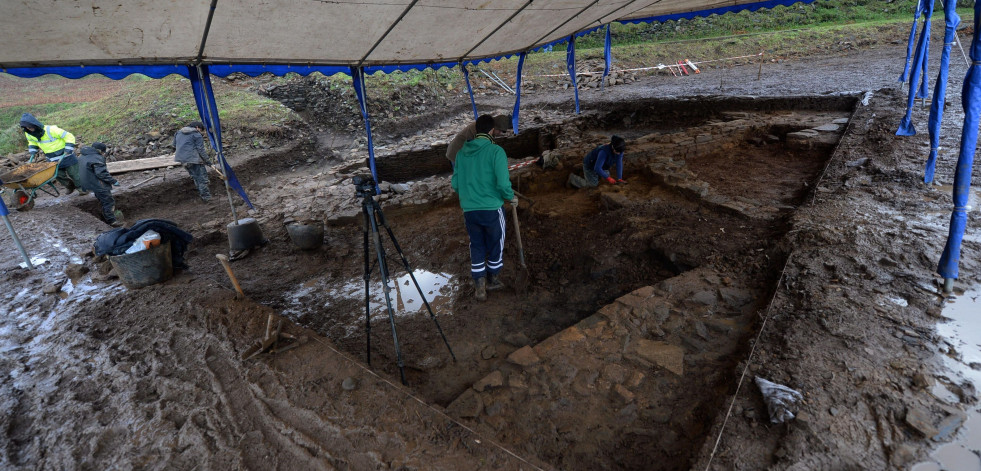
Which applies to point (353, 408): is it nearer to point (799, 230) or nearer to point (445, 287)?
point (445, 287)

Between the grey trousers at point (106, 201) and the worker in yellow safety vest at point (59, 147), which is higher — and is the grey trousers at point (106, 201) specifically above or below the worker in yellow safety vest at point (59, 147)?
below

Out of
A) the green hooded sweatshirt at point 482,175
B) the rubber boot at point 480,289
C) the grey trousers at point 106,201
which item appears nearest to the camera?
the green hooded sweatshirt at point 482,175

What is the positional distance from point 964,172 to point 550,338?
3.02m

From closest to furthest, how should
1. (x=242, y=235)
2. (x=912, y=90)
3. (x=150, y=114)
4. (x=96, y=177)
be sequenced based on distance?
(x=242, y=235)
(x=912, y=90)
(x=96, y=177)
(x=150, y=114)

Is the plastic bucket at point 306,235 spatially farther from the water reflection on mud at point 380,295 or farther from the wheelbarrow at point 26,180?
the wheelbarrow at point 26,180

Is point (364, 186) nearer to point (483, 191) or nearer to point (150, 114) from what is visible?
point (483, 191)

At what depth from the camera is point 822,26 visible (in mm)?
19906

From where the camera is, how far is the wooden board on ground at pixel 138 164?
30.1 feet

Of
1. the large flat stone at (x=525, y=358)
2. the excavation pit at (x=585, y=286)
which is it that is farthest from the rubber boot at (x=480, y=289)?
the large flat stone at (x=525, y=358)

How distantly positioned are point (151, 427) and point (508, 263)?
130 inches

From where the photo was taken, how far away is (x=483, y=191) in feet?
12.6

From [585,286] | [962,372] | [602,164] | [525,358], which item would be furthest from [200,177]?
[962,372]

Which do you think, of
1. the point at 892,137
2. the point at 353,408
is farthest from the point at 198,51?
the point at 892,137

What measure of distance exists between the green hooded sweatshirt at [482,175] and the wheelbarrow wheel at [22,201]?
8.34 m
